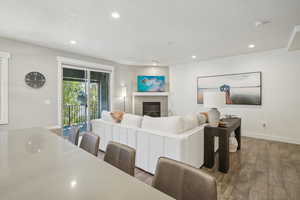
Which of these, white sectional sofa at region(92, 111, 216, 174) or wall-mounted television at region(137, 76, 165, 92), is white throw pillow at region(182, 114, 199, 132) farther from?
wall-mounted television at region(137, 76, 165, 92)

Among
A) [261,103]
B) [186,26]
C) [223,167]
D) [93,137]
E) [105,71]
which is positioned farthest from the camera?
[105,71]

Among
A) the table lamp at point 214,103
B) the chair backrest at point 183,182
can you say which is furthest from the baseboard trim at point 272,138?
the chair backrest at point 183,182

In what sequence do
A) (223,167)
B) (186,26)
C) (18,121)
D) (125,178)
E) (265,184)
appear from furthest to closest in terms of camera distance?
1. (18,121)
2. (186,26)
3. (223,167)
4. (265,184)
5. (125,178)

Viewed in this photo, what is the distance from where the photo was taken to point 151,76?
627 cm

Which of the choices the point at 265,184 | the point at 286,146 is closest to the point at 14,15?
the point at 265,184

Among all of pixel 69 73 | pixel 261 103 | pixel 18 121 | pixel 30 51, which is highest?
pixel 30 51

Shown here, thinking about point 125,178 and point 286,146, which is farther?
point 286,146

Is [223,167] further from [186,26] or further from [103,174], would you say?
[186,26]

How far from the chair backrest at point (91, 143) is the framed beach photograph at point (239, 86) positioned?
4.53 meters

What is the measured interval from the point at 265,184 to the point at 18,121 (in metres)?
5.13

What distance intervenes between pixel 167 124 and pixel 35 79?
12.1 ft

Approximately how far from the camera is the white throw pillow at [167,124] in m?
2.16

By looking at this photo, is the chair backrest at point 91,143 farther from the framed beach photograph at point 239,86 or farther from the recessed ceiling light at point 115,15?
the framed beach photograph at point 239,86

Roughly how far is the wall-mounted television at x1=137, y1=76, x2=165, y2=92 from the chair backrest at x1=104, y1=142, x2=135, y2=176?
508 cm
